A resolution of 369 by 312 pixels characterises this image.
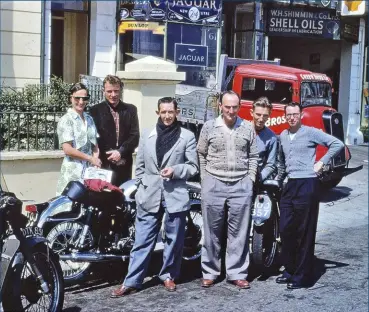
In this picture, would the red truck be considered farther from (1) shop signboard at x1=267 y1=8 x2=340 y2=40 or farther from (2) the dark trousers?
(1) shop signboard at x1=267 y1=8 x2=340 y2=40

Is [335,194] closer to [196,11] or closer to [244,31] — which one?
[196,11]

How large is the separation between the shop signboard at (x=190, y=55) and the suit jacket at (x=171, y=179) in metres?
10.1

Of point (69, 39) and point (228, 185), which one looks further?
point (69, 39)

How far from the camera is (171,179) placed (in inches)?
226

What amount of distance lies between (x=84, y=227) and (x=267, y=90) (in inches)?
281

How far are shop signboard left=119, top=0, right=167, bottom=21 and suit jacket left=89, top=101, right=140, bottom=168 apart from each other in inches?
333

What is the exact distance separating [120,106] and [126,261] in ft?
5.63

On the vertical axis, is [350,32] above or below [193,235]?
above

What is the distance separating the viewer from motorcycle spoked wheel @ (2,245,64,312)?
456cm

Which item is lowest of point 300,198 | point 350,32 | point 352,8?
point 300,198

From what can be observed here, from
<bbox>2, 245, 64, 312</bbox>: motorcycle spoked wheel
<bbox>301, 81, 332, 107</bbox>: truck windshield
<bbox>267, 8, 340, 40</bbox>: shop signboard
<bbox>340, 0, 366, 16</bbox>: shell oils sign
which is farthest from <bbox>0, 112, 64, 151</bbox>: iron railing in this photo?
<bbox>340, 0, 366, 16</bbox>: shell oils sign

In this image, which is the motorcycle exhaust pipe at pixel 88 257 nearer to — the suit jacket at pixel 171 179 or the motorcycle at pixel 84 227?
the motorcycle at pixel 84 227

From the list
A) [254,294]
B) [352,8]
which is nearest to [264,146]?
[254,294]

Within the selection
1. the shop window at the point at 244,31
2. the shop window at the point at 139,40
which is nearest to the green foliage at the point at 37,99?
the shop window at the point at 139,40
